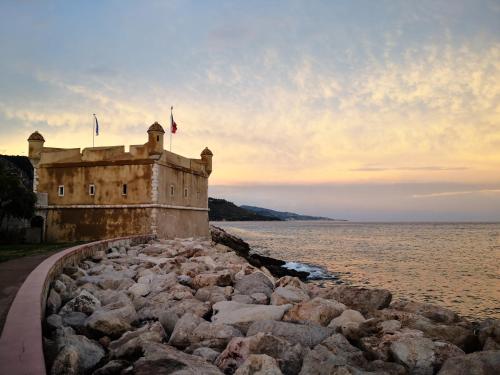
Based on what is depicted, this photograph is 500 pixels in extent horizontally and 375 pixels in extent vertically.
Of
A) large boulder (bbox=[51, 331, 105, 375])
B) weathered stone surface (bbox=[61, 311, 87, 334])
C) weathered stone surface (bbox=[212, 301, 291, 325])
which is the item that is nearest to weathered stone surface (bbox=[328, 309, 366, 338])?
Answer: weathered stone surface (bbox=[212, 301, 291, 325])

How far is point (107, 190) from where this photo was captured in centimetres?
Answer: 2366

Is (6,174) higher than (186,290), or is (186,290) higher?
(6,174)

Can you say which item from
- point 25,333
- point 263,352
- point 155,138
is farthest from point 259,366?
point 155,138

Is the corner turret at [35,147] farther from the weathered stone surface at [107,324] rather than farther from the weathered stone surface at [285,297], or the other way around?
the weathered stone surface at [107,324]

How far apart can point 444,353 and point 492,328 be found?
62.0 inches

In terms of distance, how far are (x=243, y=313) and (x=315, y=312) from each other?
117 centimetres

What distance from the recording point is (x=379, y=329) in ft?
21.7

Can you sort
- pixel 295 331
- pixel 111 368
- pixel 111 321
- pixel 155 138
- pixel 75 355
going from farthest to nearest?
pixel 155 138
pixel 111 321
pixel 295 331
pixel 111 368
pixel 75 355

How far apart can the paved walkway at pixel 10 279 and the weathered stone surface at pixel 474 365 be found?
506cm

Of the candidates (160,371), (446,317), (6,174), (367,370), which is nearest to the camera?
(160,371)

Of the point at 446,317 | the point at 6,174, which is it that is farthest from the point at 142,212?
the point at 446,317

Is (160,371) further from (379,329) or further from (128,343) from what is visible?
(379,329)

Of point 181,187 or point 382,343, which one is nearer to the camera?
point 382,343

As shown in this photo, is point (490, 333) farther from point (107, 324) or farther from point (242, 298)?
point (107, 324)
